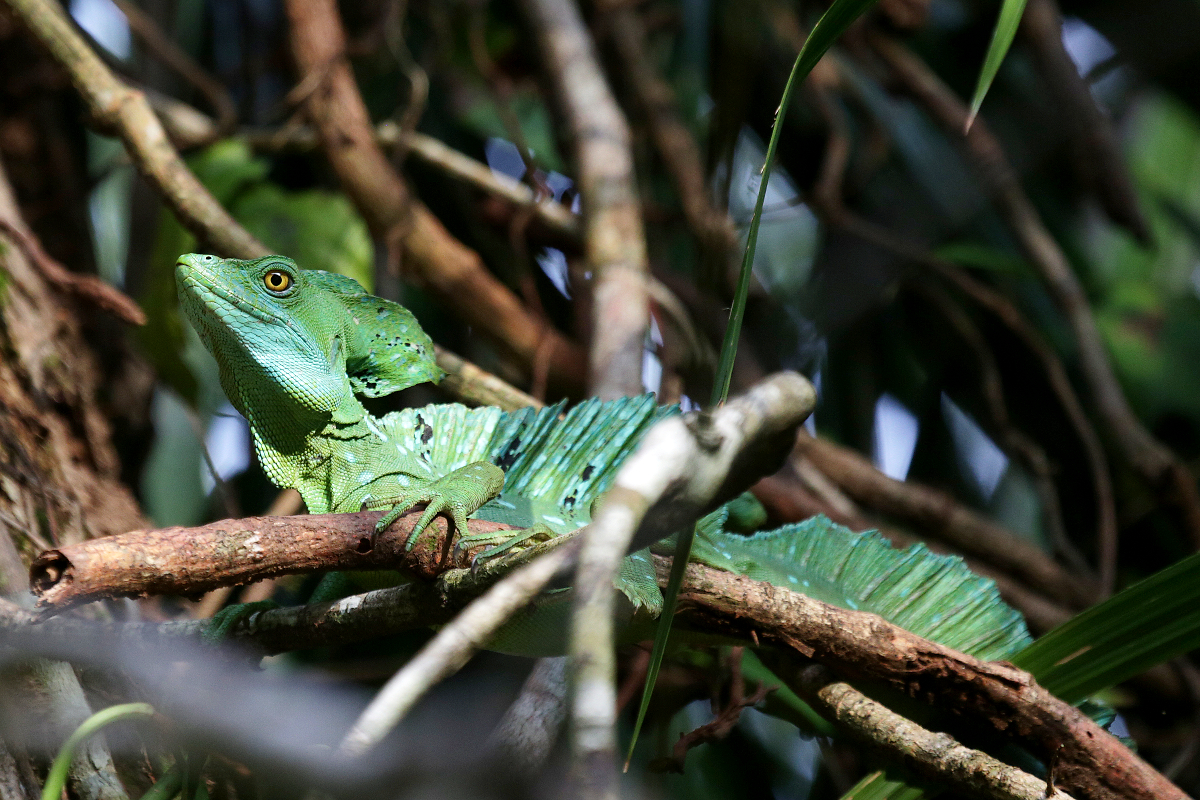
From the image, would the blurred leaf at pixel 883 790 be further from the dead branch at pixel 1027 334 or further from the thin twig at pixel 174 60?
the thin twig at pixel 174 60

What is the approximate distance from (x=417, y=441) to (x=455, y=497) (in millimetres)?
573

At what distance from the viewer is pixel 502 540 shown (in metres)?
1.80

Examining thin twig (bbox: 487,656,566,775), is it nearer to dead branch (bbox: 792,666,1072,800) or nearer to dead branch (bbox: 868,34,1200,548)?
dead branch (bbox: 792,666,1072,800)

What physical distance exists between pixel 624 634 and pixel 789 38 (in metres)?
3.62

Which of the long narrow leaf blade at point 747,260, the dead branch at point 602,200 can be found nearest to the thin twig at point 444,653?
the long narrow leaf blade at point 747,260

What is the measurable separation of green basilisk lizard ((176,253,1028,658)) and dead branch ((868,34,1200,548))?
169 centimetres

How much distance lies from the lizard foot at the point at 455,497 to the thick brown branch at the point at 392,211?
1523 mm

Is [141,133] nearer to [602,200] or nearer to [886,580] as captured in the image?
[602,200]

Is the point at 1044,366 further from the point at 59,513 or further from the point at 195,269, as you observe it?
the point at 59,513

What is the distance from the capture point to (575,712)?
91cm

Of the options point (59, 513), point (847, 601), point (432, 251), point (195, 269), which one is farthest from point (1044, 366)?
point (59, 513)

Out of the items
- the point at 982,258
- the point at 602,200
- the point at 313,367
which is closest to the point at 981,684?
the point at 313,367

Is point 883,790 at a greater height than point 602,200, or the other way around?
point 602,200

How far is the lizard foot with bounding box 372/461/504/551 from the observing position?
170 cm
